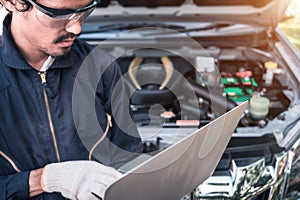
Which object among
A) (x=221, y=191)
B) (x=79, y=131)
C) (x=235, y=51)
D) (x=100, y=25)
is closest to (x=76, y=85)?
(x=79, y=131)

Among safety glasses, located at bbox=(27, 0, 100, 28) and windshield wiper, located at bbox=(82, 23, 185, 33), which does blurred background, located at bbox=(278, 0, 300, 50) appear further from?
safety glasses, located at bbox=(27, 0, 100, 28)

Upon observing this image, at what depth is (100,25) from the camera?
7.05ft

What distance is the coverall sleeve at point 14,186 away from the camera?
1.00 metres

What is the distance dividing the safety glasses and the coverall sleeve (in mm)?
393

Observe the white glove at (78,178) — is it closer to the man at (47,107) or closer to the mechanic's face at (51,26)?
the man at (47,107)

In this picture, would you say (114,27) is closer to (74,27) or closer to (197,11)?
(197,11)

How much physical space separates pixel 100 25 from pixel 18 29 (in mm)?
1171

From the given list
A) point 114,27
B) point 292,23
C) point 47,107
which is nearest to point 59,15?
point 47,107

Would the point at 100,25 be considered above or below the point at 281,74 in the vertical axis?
above

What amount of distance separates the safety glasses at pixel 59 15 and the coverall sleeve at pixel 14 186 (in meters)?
0.39

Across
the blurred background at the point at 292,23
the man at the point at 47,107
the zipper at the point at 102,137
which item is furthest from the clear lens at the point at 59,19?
the blurred background at the point at 292,23

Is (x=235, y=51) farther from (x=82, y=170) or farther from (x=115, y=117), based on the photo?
(x=82, y=170)

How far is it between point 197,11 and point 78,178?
136 centimetres

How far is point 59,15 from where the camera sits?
93cm
